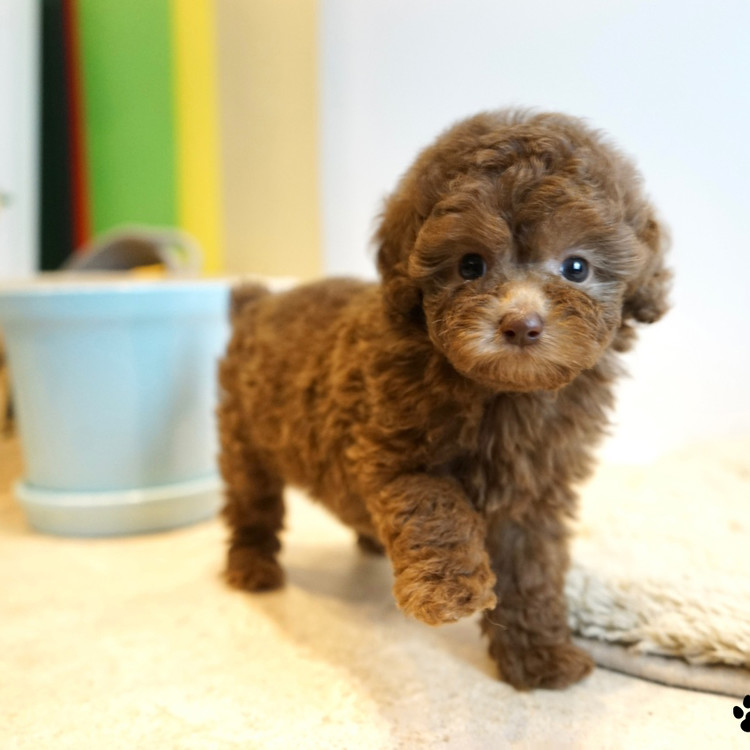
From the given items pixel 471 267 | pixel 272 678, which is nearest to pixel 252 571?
pixel 272 678

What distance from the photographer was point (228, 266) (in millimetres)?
3438

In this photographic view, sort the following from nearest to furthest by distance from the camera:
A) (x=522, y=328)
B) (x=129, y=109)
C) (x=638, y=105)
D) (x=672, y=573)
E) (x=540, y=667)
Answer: (x=522, y=328), (x=540, y=667), (x=672, y=573), (x=638, y=105), (x=129, y=109)

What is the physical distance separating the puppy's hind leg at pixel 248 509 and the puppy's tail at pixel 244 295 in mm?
240

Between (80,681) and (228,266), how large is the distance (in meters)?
2.23

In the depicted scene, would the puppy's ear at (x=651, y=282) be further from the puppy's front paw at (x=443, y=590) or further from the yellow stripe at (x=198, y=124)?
the yellow stripe at (x=198, y=124)

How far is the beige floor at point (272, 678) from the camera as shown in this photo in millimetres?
1267

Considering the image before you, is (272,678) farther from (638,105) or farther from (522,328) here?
(638,105)

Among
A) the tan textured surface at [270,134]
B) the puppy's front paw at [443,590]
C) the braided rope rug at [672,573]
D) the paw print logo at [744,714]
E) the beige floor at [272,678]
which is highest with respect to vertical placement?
the tan textured surface at [270,134]

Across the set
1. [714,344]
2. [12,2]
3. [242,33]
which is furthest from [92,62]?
[714,344]

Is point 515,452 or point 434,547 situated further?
point 515,452

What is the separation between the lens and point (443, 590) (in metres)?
1.11

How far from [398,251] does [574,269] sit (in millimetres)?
283

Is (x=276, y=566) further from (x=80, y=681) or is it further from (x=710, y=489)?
(x=710, y=489)

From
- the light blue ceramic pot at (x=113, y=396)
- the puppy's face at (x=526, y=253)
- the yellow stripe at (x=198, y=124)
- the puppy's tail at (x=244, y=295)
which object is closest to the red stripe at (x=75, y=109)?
the yellow stripe at (x=198, y=124)
